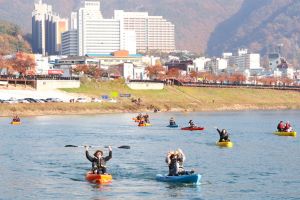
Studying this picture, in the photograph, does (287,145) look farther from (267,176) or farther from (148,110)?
(148,110)

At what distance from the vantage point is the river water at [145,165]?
4481 cm

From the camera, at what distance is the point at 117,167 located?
181 ft

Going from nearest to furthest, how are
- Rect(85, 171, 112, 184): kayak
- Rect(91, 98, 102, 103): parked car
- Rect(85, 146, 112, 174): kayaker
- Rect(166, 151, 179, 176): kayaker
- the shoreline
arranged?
1. Rect(166, 151, 179, 176): kayaker
2. Rect(85, 171, 112, 184): kayak
3. Rect(85, 146, 112, 174): kayaker
4. the shoreline
5. Rect(91, 98, 102, 103): parked car

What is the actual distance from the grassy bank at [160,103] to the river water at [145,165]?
46.7 meters

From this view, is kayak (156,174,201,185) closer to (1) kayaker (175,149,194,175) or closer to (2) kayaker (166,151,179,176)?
(2) kayaker (166,151,179,176)

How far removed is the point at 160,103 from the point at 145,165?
109089 mm

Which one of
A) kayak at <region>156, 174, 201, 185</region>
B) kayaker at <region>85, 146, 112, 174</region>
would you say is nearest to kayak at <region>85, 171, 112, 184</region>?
kayaker at <region>85, 146, 112, 174</region>

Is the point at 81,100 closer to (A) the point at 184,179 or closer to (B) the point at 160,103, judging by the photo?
(B) the point at 160,103

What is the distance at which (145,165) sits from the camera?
5625cm

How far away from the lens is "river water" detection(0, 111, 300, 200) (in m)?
44.8

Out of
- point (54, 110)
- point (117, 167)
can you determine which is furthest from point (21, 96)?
point (117, 167)

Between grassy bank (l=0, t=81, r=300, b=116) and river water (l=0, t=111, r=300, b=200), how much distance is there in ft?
153

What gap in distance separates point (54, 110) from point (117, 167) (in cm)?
8487

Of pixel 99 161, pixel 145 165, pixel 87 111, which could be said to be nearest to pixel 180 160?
pixel 99 161
